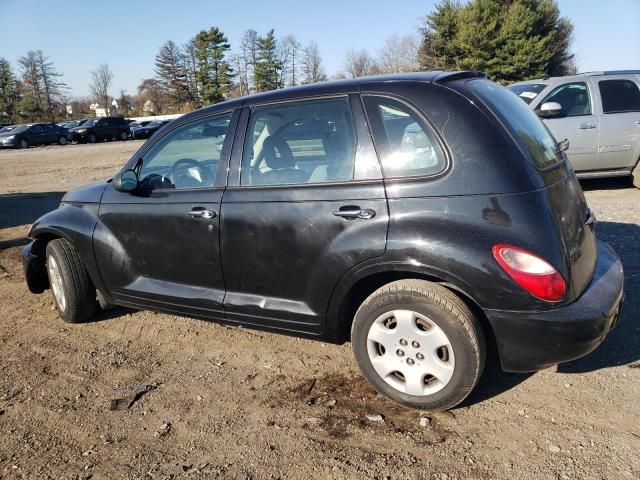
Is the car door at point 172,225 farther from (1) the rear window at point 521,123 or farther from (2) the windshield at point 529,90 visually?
(2) the windshield at point 529,90

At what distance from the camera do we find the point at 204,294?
3551mm

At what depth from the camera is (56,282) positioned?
14.5 ft

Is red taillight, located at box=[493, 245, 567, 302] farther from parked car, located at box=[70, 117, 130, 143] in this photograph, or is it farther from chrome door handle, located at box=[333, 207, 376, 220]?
parked car, located at box=[70, 117, 130, 143]

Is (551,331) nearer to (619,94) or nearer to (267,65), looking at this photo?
(619,94)

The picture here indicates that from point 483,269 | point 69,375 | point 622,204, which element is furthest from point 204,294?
point 622,204

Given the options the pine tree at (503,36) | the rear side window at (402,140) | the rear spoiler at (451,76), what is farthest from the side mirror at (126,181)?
the pine tree at (503,36)

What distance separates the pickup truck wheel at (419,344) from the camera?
2693 millimetres

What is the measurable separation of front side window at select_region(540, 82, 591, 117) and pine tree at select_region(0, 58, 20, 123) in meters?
73.3

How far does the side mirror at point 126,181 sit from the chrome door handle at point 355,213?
1638mm

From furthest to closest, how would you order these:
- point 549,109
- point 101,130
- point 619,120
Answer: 1. point 101,130
2. point 619,120
3. point 549,109

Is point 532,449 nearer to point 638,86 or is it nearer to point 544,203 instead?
point 544,203

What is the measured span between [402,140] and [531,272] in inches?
38.1

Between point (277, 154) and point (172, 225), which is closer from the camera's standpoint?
point (277, 154)

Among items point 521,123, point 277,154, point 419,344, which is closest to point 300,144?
point 277,154
